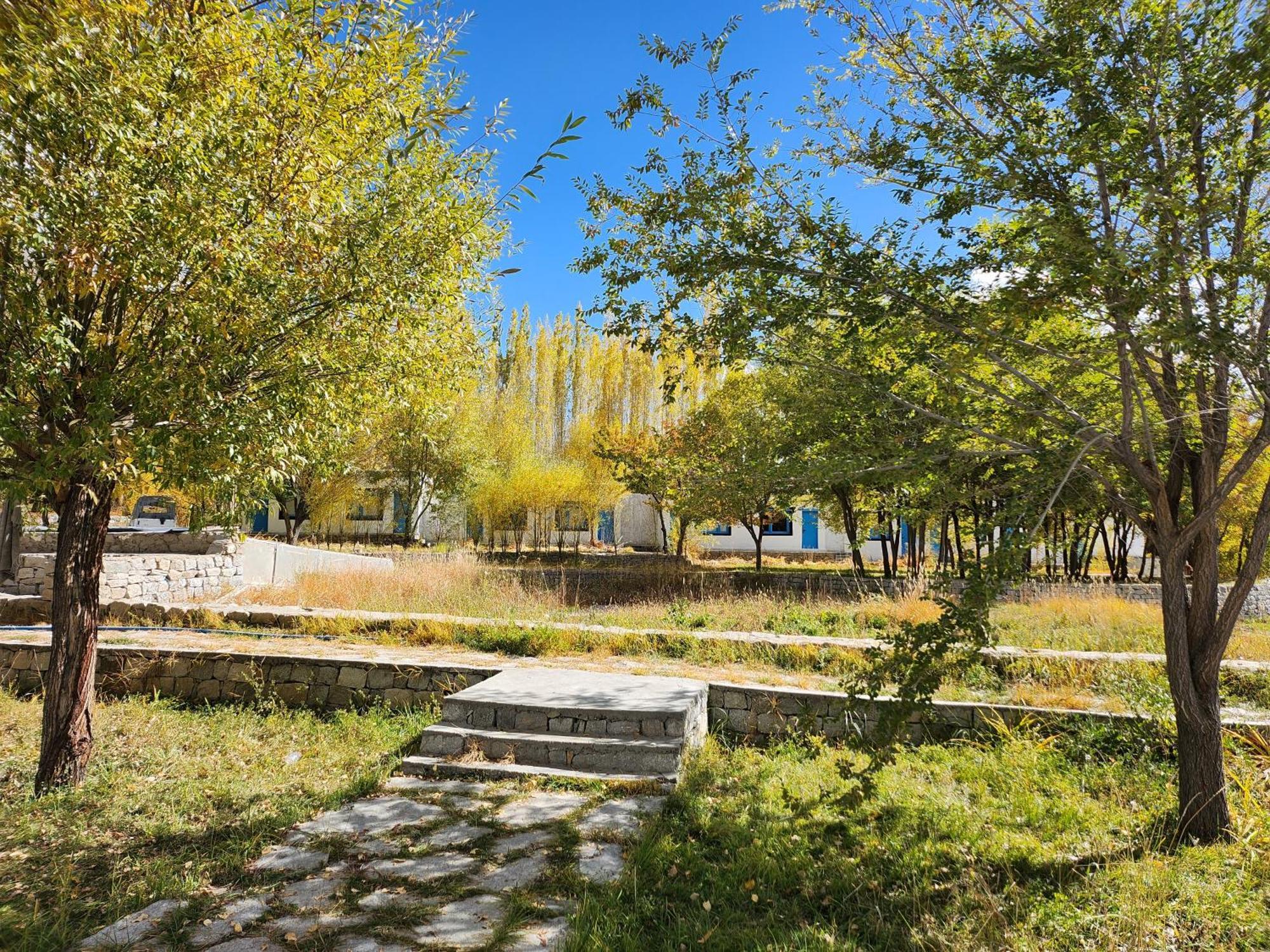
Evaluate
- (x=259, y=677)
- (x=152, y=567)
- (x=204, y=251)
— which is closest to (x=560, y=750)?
(x=259, y=677)

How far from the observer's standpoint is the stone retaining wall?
6.29 metres

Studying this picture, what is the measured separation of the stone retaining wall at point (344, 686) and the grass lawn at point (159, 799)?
1.05 ft

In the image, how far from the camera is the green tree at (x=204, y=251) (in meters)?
3.60

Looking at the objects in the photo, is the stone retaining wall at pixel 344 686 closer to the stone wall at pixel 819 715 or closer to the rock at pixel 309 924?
the stone wall at pixel 819 715

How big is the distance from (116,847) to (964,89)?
6.67 metres

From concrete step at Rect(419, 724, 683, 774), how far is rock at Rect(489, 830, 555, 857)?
1.12 meters

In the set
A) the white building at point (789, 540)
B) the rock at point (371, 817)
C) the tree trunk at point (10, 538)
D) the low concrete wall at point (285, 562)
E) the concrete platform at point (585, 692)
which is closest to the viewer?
the rock at point (371, 817)

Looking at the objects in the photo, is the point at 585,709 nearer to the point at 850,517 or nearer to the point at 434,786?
the point at 434,786

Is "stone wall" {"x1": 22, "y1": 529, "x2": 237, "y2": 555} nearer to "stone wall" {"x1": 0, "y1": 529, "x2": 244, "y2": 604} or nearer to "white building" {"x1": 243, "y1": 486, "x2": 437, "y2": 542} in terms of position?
"stone wall" {"x1": 0, "y1": 529, "x2": 244, "y2": 604}

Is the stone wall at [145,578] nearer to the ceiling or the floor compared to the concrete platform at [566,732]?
nearer to the ceiling

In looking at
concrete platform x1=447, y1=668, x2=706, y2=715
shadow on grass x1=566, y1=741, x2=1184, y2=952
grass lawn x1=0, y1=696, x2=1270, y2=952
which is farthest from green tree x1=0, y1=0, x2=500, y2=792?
shadow on grass x1=566, y1=741, x2=1184, y2=952

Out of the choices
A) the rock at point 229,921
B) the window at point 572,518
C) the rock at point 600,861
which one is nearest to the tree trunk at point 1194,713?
the rock at point 600,861

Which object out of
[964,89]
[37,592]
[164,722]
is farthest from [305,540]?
[964,89]

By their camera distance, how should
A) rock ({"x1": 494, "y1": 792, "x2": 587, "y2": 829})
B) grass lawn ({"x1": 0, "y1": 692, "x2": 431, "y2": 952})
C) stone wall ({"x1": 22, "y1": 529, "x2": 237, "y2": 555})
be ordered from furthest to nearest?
stone wall ({"x1": 22, "y1": 529, "x2": 237, "y2": 555}) < rock ({"x1": 494, "y1": 792, "x2": 587, "y2": 829}) < grass lawn ({"x1": 0, "y1": 692, "x2": 431, "y2": 952})
